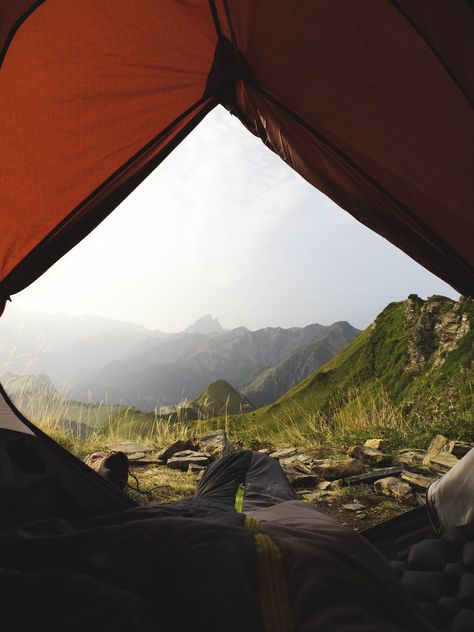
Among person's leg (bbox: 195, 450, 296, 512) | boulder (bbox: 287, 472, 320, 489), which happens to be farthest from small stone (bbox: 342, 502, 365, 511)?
person's leg (bbox: 195, 450, 296, 512)

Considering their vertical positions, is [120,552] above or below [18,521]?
above

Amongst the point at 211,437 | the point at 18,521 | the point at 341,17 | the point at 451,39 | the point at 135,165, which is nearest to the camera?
the point at 18,521

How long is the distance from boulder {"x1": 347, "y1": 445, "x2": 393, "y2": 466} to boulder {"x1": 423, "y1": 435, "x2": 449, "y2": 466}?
0.34 metres

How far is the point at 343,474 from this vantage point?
3422 millimetres

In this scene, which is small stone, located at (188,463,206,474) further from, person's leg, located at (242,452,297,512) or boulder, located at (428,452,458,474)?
boulder, located at (428,452,458,474)

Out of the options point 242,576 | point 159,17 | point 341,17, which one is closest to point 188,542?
point 242,576

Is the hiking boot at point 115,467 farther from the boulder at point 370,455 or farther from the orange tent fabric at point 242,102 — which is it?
the boulder at point 370,455

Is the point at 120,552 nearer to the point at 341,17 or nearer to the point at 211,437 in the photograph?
the point at 341,17

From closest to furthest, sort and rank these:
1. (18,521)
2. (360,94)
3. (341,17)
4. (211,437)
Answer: (18,521)
(341,17)
(360,94)
(211,437)

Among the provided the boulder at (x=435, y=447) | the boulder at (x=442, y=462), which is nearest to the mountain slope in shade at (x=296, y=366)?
the boulder at (x=435, y=447)

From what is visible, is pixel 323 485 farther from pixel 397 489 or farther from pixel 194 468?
pixel 194 468

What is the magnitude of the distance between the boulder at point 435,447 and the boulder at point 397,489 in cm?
75

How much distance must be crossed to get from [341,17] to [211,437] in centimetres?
470

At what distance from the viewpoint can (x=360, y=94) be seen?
2.19 metres
